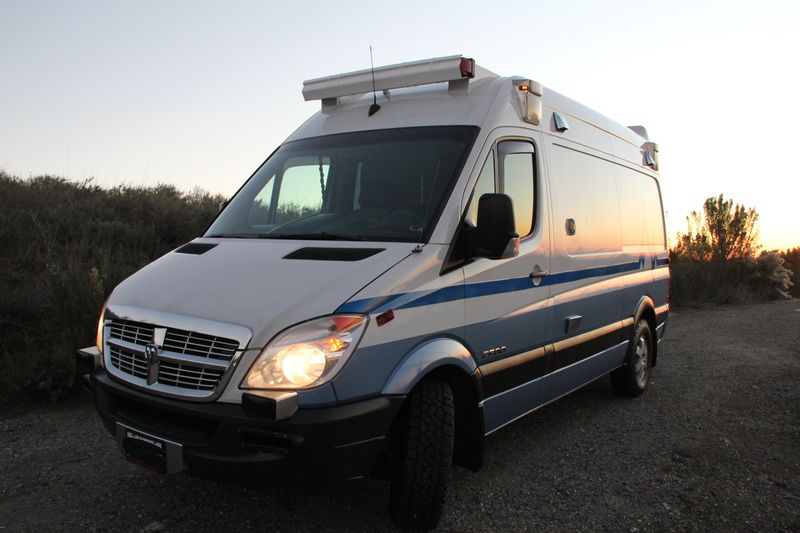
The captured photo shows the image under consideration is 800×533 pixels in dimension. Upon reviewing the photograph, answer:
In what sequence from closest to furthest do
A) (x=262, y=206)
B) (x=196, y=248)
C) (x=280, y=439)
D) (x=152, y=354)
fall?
(x=280, y=439) < (x=152, y=354) < (x=196, y=248) < (x=262, y=206)

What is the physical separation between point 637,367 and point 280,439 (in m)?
4.43

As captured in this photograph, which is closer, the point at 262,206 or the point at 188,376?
the point at 188,376

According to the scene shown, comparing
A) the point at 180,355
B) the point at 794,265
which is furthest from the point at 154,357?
the point at 794,265

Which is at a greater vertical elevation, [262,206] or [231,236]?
[262,206]

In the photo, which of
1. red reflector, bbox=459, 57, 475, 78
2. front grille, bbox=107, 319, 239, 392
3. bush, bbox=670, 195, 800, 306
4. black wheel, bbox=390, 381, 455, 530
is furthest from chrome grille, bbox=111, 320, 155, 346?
bush, bbox=670, 195, 800, 306

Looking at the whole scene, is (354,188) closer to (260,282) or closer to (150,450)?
(260,282)

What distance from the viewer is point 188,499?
3.74 m

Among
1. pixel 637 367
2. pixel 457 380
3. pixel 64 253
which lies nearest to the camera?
pixel 457 380

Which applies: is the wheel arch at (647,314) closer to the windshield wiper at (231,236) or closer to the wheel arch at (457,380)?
the wheel arch at (457,380)

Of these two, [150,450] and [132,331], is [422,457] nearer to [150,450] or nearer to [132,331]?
[150,450]

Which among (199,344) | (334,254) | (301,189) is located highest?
(301,189)

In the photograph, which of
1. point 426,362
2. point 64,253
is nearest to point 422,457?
point 426,362

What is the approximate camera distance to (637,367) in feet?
20.3

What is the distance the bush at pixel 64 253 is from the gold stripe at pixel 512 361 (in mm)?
3967
